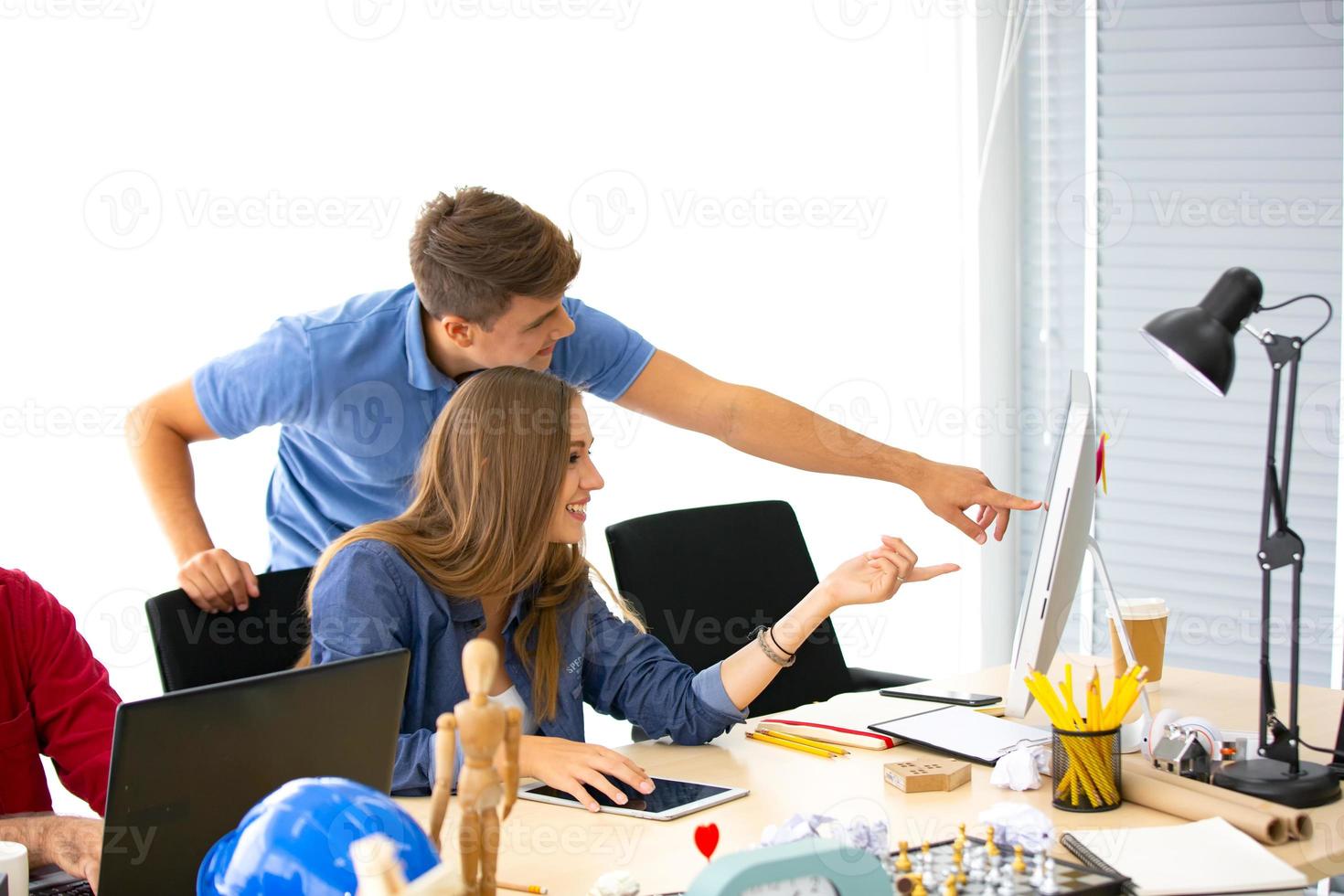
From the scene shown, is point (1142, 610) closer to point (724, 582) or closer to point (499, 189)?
point (724, 582)

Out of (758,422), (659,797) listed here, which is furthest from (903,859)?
(758,422)

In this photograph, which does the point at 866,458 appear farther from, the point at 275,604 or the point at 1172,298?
the point at 1172,298

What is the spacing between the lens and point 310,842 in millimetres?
1034

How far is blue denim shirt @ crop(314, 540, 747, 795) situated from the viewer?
1784 mm

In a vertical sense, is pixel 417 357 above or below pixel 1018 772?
Answer: above

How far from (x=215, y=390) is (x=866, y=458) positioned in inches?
42.7

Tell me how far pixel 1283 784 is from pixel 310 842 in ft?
3.81

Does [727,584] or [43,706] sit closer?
[43,706]

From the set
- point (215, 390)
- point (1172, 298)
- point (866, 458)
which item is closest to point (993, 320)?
point (1172, 298)

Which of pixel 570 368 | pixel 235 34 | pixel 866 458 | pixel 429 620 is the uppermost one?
pixel 235 34

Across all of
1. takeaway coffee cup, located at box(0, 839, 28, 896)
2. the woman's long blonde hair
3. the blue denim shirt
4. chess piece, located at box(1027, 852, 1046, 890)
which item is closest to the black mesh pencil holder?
chess piece, located at box(1027, 852, 1046, 890)

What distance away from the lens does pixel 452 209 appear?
214 cm

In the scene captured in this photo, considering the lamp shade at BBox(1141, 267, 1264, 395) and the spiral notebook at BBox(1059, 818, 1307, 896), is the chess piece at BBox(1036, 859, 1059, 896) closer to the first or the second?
the spiral notebook at BBox(1059, 818, 1307, 896)

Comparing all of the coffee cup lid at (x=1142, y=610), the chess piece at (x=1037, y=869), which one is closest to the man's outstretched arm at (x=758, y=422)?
the coffee cup lid at (x=1142, y=610)
